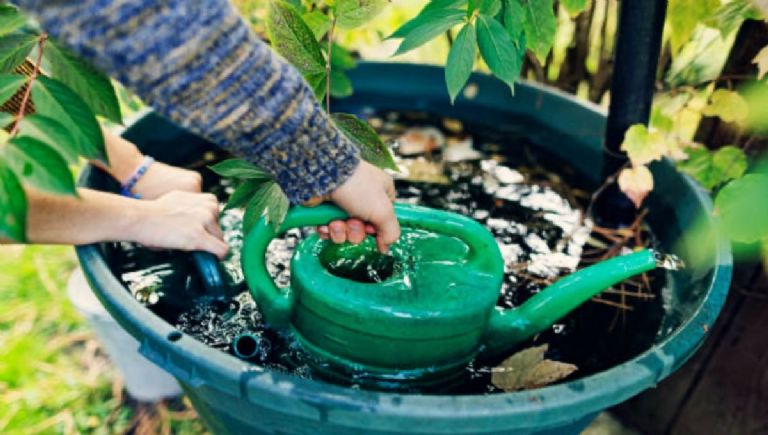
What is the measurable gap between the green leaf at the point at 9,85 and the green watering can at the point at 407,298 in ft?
1.22

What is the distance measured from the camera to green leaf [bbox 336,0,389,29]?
0.97 m

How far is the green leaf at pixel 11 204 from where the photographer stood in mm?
656

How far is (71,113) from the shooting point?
750 millimetres

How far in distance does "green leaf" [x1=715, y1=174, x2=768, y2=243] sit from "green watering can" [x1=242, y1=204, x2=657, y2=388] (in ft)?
0.45

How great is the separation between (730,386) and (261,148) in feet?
4.13

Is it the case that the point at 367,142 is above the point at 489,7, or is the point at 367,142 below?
below

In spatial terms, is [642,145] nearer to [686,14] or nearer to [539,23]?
[686,14]

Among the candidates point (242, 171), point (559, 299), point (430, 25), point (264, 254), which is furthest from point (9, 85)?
point (559, 299)

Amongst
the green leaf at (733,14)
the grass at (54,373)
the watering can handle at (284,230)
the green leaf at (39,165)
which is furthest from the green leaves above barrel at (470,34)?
the grass at (54,373)

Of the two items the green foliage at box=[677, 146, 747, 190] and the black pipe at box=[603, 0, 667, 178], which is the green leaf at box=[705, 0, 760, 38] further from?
the green foliage at box=[677, 146, 747, 190]

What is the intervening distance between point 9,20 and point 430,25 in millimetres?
530

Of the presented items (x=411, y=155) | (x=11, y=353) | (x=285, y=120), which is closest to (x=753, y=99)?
(x=411, y=155)

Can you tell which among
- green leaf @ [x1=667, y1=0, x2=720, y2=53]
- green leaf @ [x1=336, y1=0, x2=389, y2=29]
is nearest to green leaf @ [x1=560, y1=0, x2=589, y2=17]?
green leaf @ [x1=667, y1=0, x2=720, y2=53]

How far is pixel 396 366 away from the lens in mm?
997
